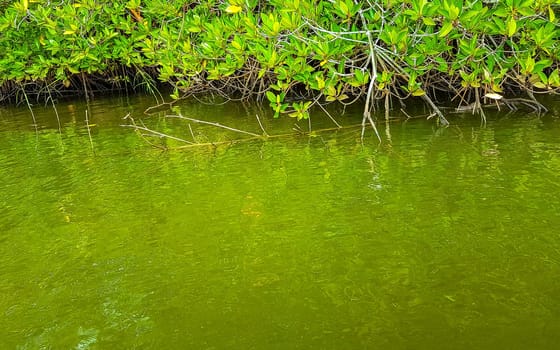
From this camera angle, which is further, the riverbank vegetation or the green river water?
the riverbank vegetation

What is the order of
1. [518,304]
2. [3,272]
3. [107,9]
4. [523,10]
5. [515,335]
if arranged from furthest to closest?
[107,9]
[523,10]
[3,272]
[518,304]
[515,335]

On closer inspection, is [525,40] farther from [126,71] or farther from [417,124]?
[126,71]

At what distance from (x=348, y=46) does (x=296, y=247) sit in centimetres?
184

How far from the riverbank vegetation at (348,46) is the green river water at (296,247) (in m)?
0.45

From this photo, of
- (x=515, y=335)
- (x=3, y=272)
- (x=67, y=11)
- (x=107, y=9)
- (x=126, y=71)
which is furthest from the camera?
(x=126, y=71)

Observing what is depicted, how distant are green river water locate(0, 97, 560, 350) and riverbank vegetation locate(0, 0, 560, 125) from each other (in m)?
0.45

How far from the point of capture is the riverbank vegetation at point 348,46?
9.57 feet

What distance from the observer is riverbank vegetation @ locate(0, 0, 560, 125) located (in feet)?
9.57

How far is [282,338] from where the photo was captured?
4.01 ft

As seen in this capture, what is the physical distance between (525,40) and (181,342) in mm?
2738

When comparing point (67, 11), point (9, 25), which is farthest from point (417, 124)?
point (9, 25)

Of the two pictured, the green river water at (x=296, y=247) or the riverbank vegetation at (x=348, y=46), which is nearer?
the green river water at (x=296, y=247)

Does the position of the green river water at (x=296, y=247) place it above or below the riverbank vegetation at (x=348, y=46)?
below

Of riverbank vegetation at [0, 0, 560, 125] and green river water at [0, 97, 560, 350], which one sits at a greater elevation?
riverbank vegetation at [0, 0, 560, 125]
